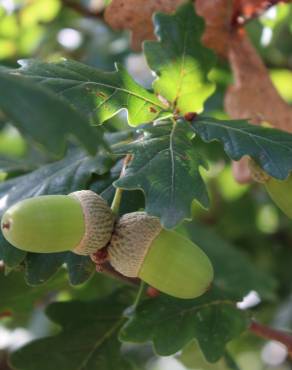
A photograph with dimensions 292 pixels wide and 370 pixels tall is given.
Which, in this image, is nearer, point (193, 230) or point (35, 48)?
point (193, 230)

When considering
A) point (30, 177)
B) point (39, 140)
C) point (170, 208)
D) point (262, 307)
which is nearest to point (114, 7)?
point (30, 177)

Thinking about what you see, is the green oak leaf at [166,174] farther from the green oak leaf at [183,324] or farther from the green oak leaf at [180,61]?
the green oak leaf at [183,324]

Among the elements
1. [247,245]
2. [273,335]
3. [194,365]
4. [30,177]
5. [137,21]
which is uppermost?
[137,21]

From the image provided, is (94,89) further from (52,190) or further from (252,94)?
(252,94)

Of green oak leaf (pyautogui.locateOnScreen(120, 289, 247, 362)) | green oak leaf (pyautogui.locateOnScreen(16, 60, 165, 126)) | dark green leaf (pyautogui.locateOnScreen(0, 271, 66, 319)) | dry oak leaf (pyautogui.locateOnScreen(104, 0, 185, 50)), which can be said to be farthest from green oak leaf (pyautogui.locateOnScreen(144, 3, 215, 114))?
dark green leaf (pyautogui.locateOnScreen(0, 271, 66, 319))

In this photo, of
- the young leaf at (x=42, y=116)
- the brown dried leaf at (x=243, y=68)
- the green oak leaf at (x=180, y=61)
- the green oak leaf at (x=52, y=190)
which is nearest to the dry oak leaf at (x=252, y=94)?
the brown dried leaf at (x=243, y=68)

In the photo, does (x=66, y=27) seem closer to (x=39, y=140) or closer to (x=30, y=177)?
(x=30, y=177)

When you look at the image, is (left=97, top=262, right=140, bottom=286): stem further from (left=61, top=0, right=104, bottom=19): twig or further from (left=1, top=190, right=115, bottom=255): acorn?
(left=61, top=0, right=104, bottom=19): twig
